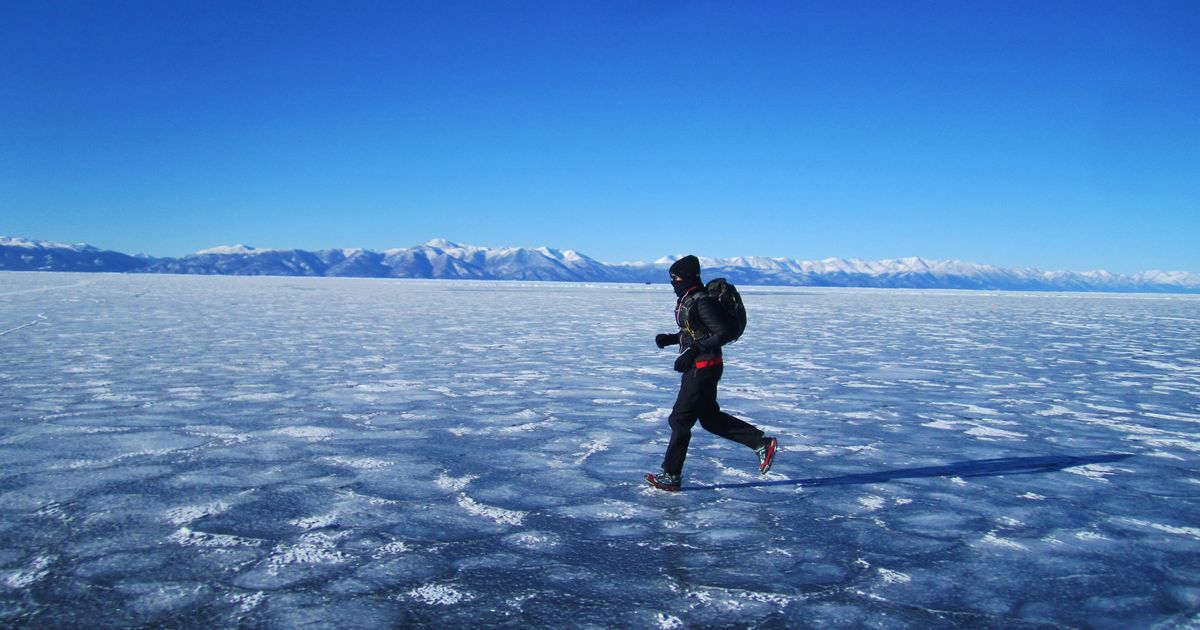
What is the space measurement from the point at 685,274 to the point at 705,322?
339mm

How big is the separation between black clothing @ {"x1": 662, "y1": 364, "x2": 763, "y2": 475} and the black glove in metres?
0.07

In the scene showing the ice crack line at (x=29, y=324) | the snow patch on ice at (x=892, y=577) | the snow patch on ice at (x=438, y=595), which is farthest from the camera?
the ice crack line at (x=29, y=324)

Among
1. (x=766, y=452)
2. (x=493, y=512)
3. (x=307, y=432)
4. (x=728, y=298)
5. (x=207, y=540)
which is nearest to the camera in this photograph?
(x=207, y=540)

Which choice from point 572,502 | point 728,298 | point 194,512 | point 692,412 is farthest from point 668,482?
point 194,512

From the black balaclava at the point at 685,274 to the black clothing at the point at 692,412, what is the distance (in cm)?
50

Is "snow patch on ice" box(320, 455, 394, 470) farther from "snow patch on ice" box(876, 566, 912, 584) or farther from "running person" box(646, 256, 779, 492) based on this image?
"snow patch on ice" box(876, 566, 912, 584)

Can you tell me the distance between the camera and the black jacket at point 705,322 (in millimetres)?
4199

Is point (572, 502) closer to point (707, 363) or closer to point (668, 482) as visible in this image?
point (668, 482)

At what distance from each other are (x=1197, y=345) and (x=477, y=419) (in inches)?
700

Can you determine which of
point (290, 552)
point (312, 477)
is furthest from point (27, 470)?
point (290, 552)

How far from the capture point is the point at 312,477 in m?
4.74

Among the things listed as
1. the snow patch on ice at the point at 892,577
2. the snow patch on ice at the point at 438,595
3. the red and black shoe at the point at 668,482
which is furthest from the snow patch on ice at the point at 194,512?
the snow patch on ice at the point at 892,577

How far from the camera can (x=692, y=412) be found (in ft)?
14.7

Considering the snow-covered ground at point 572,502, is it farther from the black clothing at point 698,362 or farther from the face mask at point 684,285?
the face mask at point 684,285
